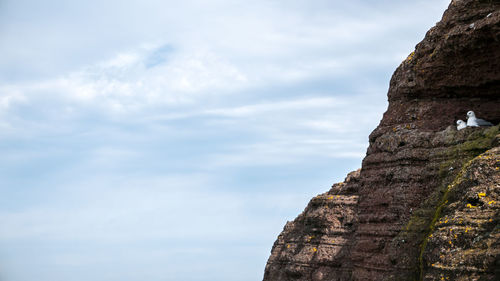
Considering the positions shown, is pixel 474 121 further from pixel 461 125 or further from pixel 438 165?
pixel 438 165

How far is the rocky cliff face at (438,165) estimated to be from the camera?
14391 mm

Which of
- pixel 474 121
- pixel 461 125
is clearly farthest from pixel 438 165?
pixel 474 121

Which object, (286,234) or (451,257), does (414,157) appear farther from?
(286,234)

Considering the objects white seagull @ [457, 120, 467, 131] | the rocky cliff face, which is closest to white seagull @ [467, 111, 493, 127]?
white seagull @ [457, 120, 467, 131]

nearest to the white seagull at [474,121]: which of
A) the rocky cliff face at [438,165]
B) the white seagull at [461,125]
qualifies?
the white seagull at [461,125]

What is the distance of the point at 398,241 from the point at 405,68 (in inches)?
294

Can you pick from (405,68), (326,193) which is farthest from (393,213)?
(326,193)

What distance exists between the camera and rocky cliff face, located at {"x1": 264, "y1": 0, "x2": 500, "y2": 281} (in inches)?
567

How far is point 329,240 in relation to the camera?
1057 inches

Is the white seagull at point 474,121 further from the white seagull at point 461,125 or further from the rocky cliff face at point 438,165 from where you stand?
the rocky cliff face at point 438,165

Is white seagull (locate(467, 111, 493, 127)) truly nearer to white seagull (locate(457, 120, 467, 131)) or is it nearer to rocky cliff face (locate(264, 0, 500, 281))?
white seagull (locate(457, 120, 467, 131))

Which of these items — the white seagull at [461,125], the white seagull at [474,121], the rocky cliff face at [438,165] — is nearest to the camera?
the rocky cliff face at [438,165]

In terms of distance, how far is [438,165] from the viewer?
1850 cm

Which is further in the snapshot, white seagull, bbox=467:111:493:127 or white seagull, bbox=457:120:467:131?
white seagull, bbox=457:120:467:131
